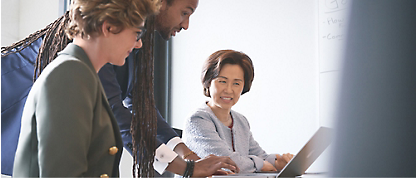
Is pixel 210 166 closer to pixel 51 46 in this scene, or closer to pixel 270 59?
pixel 51 46

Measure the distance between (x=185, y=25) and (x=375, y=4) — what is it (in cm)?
109

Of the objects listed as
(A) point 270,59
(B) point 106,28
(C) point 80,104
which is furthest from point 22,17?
(C) point 80,104

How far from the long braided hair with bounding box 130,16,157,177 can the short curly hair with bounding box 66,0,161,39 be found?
0.38 meters

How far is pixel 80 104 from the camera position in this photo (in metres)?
0.71

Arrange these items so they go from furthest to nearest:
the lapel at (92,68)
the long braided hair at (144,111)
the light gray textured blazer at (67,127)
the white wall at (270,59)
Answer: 1. the white wall at (270,59)
2. the long braided hair at (144,111)
3. the lapel at (92,68)
4. the light gray textured blazer at (67,127)

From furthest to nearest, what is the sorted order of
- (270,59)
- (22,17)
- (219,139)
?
(270,59) → (22,17) → (219,139)

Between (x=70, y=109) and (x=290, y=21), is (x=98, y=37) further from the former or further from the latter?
(x=290, y=21)

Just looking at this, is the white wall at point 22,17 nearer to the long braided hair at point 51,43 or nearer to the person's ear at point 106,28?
the long braided hair at point 51,43

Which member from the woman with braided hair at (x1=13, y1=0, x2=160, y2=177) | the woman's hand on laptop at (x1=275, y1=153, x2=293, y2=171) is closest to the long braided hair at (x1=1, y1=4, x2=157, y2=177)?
the woman with braided hair at (x1=13, y1=0, x2=160, y2=177)

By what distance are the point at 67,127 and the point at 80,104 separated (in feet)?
0.16

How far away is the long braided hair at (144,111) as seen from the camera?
1.12 m

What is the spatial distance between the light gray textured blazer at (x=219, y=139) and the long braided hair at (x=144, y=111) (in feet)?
1.56

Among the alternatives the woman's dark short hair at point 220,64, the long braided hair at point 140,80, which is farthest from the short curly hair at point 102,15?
the woman's dark short hair at point 220,64

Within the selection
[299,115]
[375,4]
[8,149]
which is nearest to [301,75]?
[299,115]
